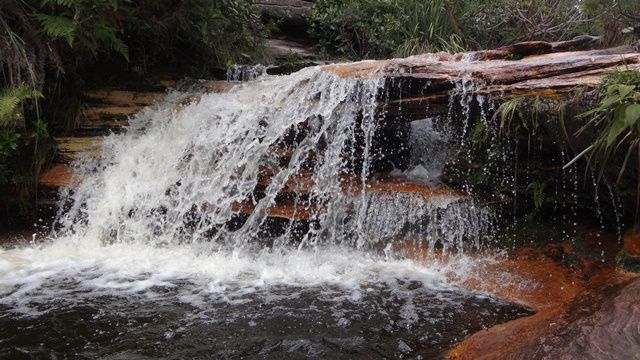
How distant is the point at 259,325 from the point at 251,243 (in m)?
1.98

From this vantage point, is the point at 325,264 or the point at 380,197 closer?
the point at 325,264

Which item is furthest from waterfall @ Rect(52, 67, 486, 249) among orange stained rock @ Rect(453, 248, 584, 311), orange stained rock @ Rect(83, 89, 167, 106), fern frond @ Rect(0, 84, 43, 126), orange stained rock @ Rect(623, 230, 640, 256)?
orange stained rock @ Rect(623, 230, 640, 256)

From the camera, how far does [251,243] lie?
5086mm

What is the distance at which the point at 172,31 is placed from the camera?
6.98m

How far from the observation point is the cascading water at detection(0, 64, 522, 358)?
3.07 metres

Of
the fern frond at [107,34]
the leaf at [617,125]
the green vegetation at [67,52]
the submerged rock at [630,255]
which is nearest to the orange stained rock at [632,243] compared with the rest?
the submerged rock at [630,255]

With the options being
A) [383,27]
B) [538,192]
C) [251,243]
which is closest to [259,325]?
[251,243]

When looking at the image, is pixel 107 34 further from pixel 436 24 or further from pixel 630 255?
pixel 436 24

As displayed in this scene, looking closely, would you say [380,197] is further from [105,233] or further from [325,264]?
[105,233]

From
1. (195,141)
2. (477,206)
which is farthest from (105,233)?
(477,206)

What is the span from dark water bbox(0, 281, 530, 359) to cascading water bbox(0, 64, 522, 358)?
1 cm

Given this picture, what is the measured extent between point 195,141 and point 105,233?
59.6 inches

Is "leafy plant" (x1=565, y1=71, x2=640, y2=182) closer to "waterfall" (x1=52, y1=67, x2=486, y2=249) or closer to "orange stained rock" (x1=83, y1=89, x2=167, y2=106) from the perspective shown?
"waterfall" (x1=52, y1=67, x2=486, y2=249)

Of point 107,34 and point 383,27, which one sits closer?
point 107,34
